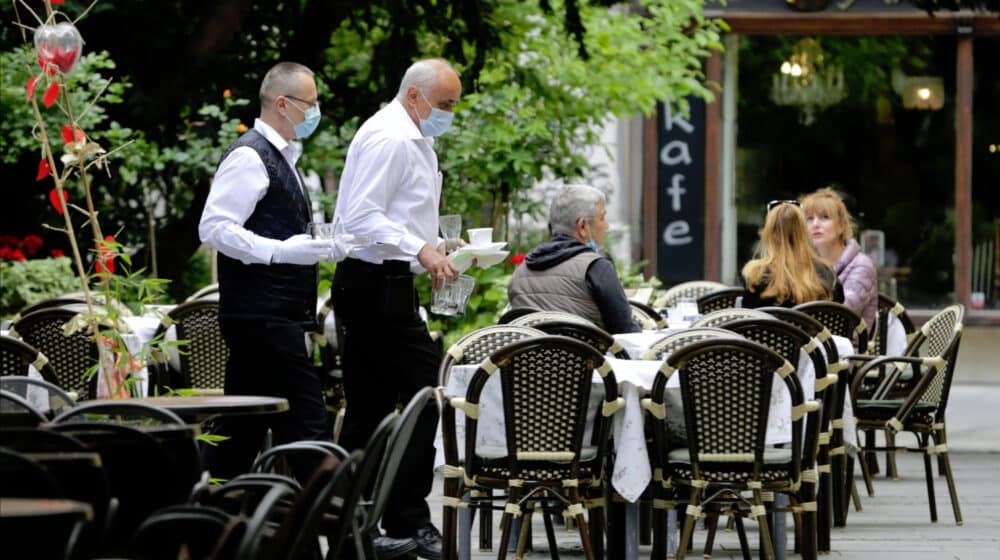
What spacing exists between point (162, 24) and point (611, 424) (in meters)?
7.18

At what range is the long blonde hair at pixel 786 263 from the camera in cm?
938

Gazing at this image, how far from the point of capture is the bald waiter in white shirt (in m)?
7.55

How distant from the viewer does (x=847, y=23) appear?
17.5 m

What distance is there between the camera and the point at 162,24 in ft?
44.0

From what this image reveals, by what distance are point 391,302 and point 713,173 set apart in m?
10.7

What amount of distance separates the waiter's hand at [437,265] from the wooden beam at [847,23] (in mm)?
10492

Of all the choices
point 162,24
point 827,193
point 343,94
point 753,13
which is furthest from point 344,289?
point 753,13

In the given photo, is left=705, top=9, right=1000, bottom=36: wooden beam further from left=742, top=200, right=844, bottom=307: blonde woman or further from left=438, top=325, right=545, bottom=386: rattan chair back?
left=438, top=325, right=545, bottom=386: rattan chair back

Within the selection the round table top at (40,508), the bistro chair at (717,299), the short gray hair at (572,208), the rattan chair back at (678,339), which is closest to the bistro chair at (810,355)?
the rattan chair back at (678,339)

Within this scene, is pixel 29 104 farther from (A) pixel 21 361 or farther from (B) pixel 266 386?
(B) pixel 266 386

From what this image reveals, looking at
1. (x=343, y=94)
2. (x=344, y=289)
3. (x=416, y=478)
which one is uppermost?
(x=343, y=94)

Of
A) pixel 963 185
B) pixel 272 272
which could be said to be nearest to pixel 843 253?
pixel 272 272

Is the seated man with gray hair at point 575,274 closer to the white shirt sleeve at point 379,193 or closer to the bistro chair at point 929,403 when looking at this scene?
the white shirt sleeve at point 379,193

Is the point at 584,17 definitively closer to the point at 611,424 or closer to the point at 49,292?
the point at 49,292
